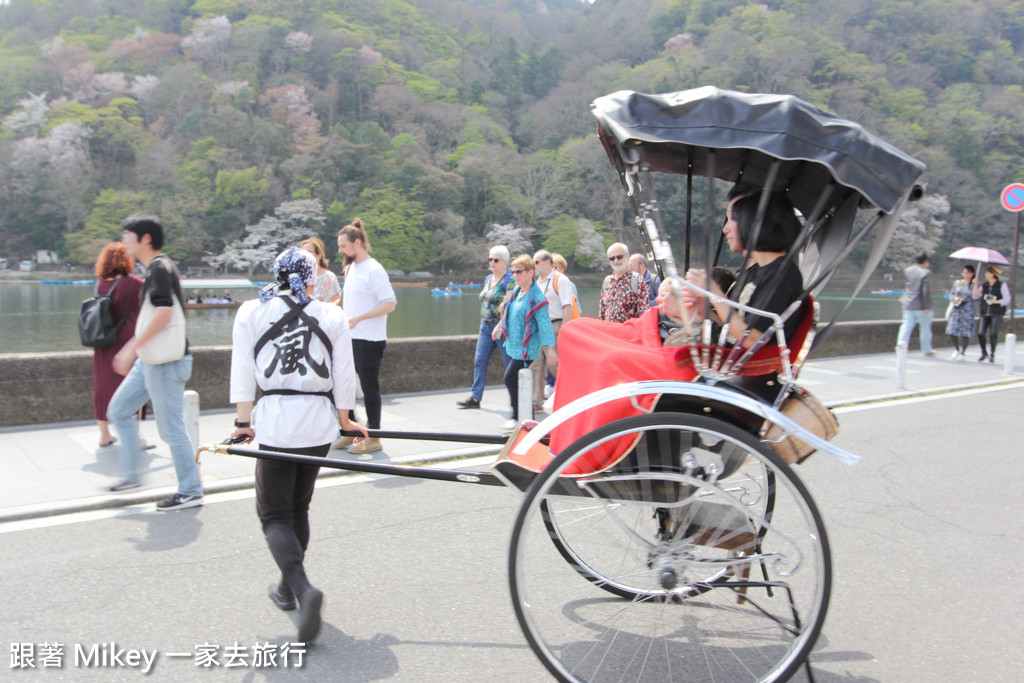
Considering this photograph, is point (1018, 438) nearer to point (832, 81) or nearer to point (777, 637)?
point (777, 637)

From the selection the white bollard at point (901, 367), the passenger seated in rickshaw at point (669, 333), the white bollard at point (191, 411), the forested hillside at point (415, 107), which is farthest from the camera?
the forested hillside at point (415, 107)

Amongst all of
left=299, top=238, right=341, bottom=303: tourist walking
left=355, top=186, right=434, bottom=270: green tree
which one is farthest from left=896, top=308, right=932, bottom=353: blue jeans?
left=355, top=186, right=434, bottom=270: green tree

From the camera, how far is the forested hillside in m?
71.3

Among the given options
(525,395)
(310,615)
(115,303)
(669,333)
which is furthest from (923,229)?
Result: (310,615)

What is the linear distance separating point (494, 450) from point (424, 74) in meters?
114

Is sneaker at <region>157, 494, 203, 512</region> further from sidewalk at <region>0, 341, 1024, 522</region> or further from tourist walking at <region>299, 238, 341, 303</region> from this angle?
tourist walking at <region>299, 238, 341, 303</region>

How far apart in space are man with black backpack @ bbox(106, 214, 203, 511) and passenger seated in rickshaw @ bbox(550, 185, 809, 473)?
2.97m

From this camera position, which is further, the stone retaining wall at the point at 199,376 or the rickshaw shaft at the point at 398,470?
the stone retaining wall at the point at 199,376

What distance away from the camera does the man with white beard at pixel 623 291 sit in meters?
7.66

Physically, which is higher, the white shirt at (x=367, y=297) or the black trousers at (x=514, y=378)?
the white shirt at (x=367, y=297)

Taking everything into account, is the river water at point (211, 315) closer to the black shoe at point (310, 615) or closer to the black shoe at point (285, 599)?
the black shoe at point (285, 599)

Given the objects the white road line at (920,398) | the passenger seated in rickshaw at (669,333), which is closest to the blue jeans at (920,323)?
the white road line at (920,398)

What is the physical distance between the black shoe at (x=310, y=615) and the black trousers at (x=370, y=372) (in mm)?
3352

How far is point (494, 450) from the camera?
21.5 ft
